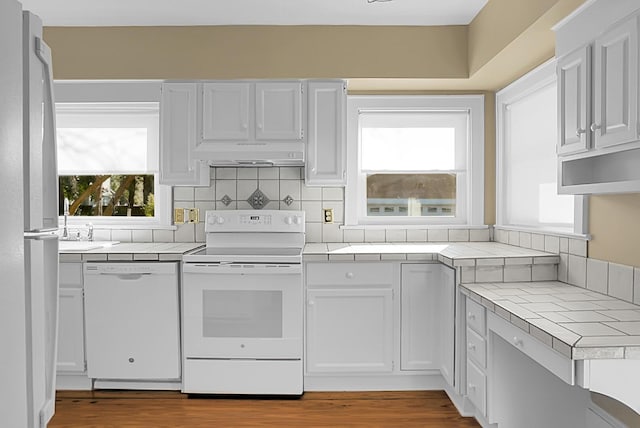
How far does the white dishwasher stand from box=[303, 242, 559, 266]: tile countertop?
946mm

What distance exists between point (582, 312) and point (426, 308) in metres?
1.20

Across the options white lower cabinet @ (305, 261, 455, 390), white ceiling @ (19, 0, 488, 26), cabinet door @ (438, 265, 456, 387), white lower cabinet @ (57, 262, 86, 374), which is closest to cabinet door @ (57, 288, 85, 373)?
white lower cabinet @ (57, 262, 86, 374)

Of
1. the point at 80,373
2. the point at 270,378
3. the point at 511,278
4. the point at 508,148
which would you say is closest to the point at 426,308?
the point at 511,278

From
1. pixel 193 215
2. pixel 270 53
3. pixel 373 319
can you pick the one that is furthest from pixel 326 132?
pixel 373 319

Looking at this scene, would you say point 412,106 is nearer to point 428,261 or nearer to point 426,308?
point 428,261

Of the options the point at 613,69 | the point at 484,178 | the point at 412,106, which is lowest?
the point at 484,178

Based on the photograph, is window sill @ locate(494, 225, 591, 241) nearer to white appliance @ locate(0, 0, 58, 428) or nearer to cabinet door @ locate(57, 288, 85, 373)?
white appliance @ locate(0, 0, 58, 428)

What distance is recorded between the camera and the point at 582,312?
1957mm

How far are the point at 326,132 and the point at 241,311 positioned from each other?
1.35 m

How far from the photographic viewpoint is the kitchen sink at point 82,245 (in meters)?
3.25

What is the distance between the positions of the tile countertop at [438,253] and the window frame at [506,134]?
0.58 feet

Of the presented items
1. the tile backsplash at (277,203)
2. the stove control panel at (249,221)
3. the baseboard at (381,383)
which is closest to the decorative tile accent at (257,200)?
the tile backsplash at (277,203)

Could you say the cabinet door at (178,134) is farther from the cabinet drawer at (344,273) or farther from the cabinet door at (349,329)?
the cabinet door at (349,329)

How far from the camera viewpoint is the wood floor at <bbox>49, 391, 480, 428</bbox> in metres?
2.72
